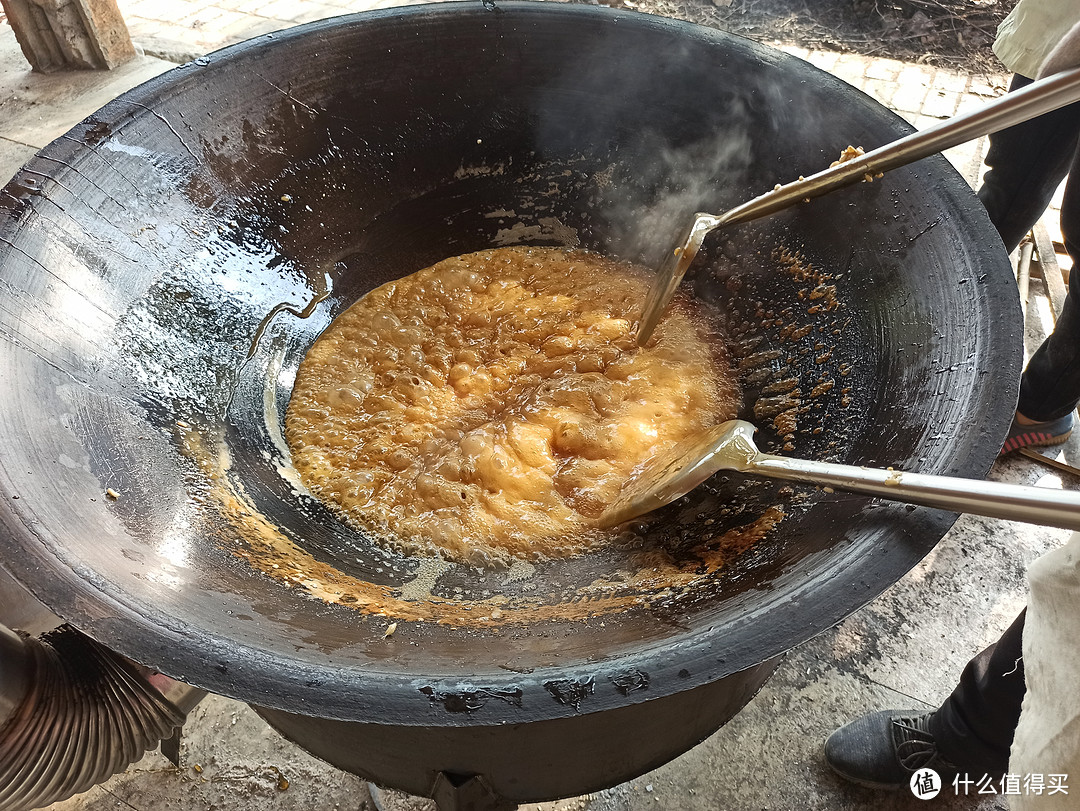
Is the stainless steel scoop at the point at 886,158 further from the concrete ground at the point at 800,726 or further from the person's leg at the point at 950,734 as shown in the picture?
the concrete ground at the point at 800,726

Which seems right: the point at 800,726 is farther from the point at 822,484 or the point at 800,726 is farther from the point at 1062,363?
the point at 1062,363

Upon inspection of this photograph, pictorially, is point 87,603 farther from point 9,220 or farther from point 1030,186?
point 1030,186

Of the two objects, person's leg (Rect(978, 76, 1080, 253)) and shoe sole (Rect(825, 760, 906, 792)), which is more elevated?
person's leg (Rect(978, 76, 1080, 253))

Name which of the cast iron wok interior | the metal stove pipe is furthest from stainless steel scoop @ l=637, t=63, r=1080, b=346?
the metal stove pipe

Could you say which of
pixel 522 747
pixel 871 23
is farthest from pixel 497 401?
pixel 871 23

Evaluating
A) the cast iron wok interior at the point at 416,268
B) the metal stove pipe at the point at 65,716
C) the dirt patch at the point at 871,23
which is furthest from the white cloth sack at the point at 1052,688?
the dirt patch at the point at 871,23

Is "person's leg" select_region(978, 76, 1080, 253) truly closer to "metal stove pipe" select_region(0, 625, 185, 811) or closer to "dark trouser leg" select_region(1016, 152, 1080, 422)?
"dark trouser leg" select_region(1016, 152, 1080, 422)
